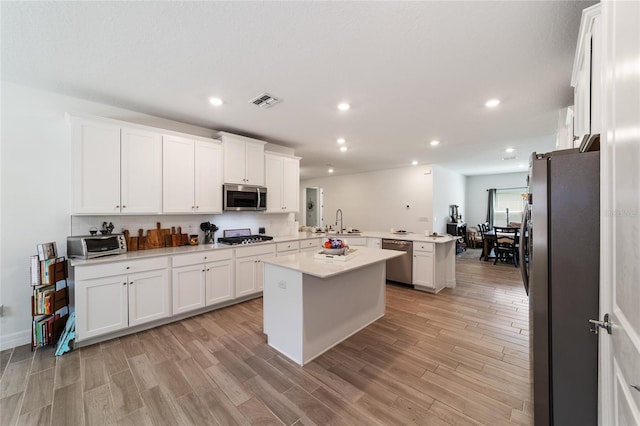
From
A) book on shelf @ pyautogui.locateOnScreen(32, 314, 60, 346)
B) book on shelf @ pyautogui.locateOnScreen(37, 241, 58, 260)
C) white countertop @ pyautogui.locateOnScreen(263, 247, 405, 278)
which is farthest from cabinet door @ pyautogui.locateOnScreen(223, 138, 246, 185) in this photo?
book on shelf @ pyautogui.locateOnScreen(32, 314, 60, 346)

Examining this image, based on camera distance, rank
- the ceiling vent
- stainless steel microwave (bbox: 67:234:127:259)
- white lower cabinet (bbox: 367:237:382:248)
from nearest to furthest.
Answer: stainless steel microwave (bbox: 67:234:127:259), the ceiling vent, white lower cabinet (bbox: 367:237:382:248)

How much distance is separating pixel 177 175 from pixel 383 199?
5.74 m

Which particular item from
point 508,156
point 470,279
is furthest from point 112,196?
point 508,156

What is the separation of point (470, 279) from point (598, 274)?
14.2 ft

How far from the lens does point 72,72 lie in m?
2.27

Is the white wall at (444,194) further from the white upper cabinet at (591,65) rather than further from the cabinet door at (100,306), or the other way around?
the cabinet door at (100,306)

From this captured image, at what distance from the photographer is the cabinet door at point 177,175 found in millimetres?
3242

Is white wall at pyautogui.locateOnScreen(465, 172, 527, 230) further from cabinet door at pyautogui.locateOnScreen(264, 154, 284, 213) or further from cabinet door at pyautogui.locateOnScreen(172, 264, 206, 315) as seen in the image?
cabinet door at pyautogui.locateOnScreen(172, 264, 206, 315)

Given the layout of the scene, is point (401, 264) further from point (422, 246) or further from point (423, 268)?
point (422, 246)

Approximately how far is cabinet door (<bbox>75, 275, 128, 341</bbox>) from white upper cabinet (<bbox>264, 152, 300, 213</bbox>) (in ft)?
7.55

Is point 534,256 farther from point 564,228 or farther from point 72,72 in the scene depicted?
point 72,72

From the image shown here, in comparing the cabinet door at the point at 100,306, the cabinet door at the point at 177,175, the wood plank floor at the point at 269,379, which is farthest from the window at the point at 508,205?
the cabinet door at the point at 100,306

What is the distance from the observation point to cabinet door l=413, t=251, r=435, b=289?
4.23 m

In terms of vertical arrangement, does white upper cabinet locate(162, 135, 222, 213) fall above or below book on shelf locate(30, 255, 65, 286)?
above
